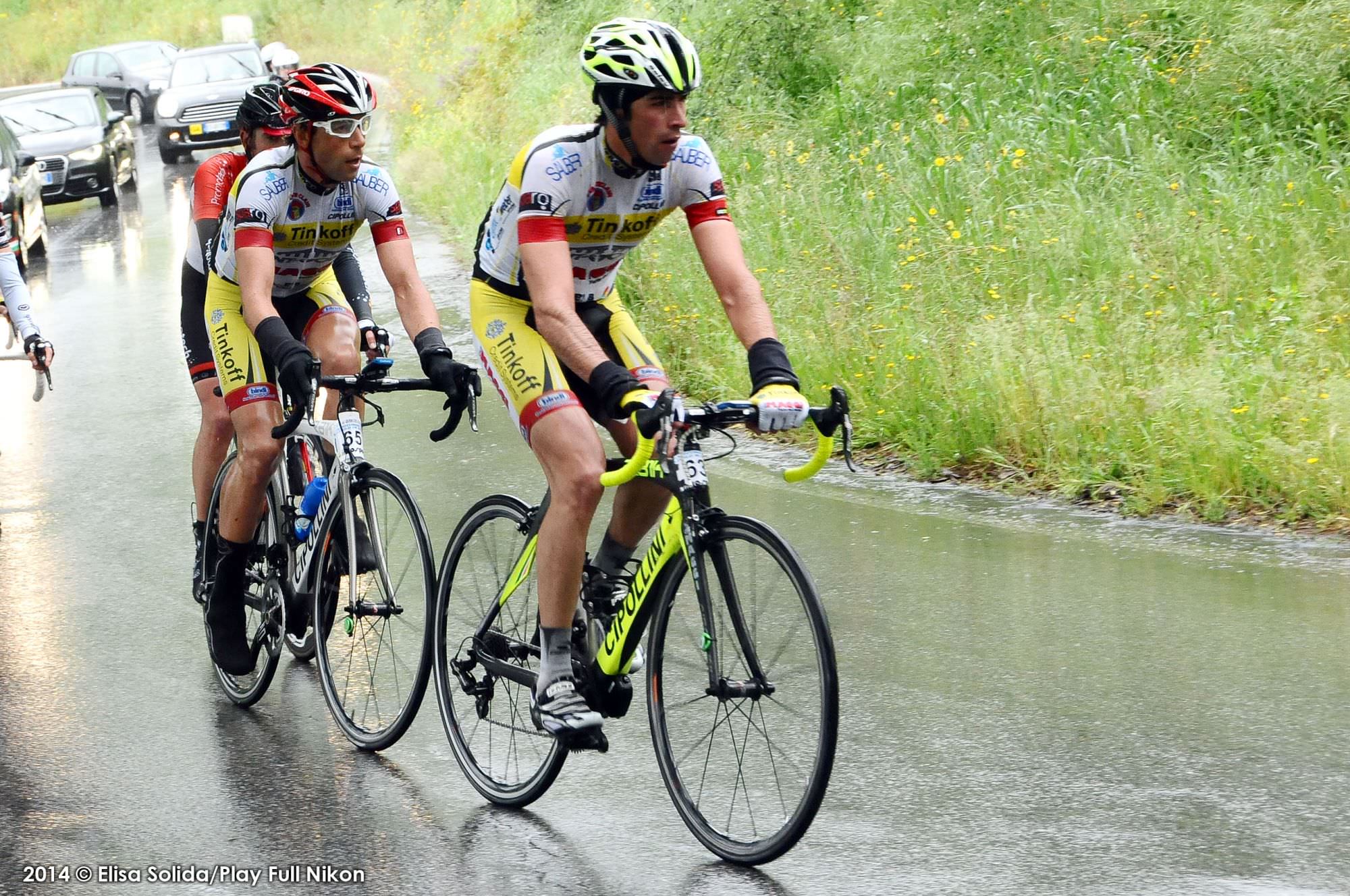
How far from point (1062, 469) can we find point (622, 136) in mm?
4490

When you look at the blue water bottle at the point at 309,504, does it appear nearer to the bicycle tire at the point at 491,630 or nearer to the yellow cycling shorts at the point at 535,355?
the bicycle tire at the point at 491,630

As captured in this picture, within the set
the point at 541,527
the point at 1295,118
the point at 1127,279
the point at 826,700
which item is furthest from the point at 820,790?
the point at 1295,118

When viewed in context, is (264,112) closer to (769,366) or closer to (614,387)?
(614,387)

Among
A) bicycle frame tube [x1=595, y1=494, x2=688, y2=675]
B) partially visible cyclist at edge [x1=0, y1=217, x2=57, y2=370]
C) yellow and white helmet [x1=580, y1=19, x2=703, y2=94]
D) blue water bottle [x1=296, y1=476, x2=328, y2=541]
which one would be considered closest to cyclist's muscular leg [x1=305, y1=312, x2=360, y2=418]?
blue water bottle [x1=296, y1=476, x2=328, y2=541]

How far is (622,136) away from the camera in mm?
4504

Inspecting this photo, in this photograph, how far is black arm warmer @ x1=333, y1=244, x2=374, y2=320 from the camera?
641cm

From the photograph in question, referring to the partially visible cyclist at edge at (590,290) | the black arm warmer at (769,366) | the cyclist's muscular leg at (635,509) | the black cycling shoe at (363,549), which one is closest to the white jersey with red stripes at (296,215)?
the partially visible cyclist at edge at (590,290)

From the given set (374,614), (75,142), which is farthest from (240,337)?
(75,142)

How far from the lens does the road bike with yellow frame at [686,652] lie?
4090 millimetres

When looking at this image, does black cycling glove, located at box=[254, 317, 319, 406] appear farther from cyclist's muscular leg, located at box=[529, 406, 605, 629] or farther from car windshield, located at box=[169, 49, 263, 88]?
car windshield, located at box=[169, 49, 263, 88]

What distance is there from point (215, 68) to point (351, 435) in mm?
28641

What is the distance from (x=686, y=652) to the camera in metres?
4.43

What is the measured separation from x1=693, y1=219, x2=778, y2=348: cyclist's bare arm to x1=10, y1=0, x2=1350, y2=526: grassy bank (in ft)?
12.7

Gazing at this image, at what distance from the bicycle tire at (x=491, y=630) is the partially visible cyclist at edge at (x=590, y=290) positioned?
298mm
